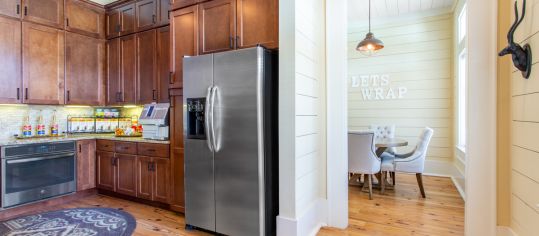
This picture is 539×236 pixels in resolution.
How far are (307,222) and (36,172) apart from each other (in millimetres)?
3293

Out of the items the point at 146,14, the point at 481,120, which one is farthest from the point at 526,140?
the point at 146,14

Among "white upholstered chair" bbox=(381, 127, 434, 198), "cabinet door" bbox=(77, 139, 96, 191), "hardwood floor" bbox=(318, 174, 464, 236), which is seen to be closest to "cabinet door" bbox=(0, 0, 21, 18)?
"cabinet door" bbox=(77, 139, 96, 191)

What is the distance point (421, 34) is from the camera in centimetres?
497

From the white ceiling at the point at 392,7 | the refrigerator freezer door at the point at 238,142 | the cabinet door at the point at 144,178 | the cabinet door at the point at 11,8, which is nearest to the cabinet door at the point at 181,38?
the refrigerator freezer door at the point at 238,142

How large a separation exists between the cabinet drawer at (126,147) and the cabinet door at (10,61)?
128 cm

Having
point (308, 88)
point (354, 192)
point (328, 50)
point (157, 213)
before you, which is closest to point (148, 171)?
point (157, 213)

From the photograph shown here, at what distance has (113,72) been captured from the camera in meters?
Answer: 4.07

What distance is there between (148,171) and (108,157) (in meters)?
0.86

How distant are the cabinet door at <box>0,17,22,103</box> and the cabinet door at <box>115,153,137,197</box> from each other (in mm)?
1402

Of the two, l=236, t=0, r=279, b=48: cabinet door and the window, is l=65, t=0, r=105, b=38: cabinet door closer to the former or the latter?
l=236, t=0, r=279, b=48: cabinet door

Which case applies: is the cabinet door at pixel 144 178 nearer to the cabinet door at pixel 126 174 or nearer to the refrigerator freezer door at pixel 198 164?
the cabinet door at pixel 126 174

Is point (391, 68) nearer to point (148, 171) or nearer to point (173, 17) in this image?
point (173, 17)

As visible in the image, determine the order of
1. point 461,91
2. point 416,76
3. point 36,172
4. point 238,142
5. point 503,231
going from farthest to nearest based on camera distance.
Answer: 1. point 416,76
2. point 461,91
3. point 36,172
4. point 238,142
5. point 503,231

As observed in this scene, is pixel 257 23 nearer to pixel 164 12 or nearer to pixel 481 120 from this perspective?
pixel 164 12
